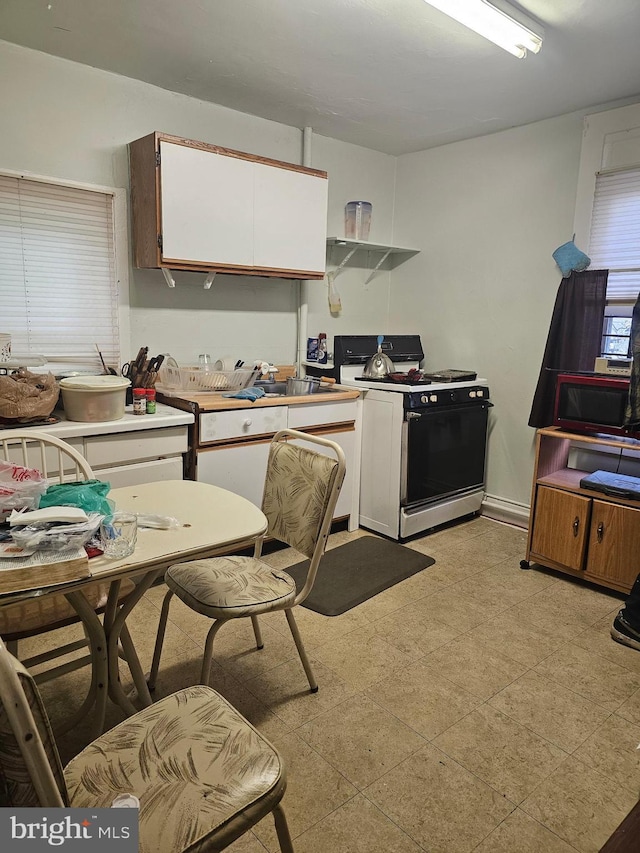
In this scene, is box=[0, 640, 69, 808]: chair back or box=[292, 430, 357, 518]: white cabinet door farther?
box=[292, 430, 357, 518]: white cabinet door

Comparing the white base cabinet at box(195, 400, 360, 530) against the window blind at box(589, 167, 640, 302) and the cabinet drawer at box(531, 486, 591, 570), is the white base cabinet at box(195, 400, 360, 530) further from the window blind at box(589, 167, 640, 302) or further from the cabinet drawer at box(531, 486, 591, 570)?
the window blind at box(589, 167, 640, 302)

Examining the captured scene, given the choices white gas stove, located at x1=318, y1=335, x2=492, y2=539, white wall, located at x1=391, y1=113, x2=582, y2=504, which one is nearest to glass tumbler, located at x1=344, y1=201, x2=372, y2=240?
white wall, located at x1=391, y1=113, x2=582, y2=504

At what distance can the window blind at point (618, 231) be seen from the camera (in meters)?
3.02

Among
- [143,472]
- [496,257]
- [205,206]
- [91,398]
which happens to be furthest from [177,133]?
[496,257]

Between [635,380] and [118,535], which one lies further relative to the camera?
[635,380]

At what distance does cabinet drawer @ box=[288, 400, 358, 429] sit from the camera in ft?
10.3

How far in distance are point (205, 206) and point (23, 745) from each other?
2704mm

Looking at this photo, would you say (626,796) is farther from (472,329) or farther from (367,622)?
(472,329)

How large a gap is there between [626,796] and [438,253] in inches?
132

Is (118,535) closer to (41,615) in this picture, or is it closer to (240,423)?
(41,615)

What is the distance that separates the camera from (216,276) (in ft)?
11.1

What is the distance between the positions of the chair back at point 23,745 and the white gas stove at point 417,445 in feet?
8.66

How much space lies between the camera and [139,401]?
2688 mm

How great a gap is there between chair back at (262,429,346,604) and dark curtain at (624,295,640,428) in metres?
1.57
